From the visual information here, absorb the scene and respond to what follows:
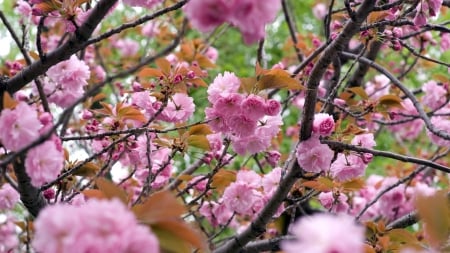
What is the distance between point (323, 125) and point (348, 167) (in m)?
0.30

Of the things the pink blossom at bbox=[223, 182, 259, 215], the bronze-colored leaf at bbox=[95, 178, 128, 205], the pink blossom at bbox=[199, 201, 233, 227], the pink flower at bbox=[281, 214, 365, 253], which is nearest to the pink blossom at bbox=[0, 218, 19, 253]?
the pink blossom at bbox=[199, 201, 233, 227]

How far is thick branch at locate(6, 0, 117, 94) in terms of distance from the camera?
5.51 ft

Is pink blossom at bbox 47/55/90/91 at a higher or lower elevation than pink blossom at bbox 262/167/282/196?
higher

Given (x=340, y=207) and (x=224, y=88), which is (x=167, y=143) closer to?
(x=224, y=88)

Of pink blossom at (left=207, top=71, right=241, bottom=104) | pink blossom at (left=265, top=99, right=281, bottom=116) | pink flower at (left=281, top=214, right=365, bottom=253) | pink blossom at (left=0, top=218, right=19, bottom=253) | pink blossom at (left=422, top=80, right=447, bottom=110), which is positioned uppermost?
pink blossom at (left=422, top=80, right=447, bottom=110)

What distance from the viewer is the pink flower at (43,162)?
1.30 m

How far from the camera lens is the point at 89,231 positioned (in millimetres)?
938

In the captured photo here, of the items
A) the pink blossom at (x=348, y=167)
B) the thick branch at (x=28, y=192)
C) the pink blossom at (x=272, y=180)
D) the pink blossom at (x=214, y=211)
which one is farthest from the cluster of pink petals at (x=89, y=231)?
the pink blossom at (x=214, y=211)

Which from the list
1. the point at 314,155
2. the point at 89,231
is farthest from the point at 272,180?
the point at 89,231

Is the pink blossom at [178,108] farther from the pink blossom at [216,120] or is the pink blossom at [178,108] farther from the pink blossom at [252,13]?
the pink blossom at [252,13]

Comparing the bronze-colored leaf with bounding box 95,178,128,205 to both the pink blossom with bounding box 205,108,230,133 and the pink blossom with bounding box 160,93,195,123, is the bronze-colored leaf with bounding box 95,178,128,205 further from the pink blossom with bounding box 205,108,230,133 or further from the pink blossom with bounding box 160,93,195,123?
the pink blossom with bounding box 160,93,195,123

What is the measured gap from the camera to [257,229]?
2221mm

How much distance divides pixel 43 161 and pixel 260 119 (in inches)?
32.9

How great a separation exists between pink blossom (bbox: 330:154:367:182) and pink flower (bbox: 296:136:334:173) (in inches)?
8.5
